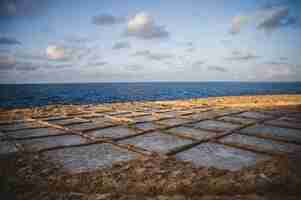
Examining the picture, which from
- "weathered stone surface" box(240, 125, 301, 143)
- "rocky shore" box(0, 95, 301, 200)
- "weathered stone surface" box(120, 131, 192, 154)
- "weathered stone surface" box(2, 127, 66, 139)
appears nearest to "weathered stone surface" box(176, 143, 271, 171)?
"rocky shore" box(0, 95, 301, 200)

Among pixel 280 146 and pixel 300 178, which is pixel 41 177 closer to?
pixel 300 178

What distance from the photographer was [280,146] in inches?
181

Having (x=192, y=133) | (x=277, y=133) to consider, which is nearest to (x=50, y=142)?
(x=192, y=133)

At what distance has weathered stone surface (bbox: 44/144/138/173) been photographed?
340cm

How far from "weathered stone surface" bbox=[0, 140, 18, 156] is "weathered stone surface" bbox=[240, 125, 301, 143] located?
588cm

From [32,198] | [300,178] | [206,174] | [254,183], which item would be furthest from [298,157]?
[32,198]

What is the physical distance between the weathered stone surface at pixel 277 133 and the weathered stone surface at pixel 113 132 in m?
3.43

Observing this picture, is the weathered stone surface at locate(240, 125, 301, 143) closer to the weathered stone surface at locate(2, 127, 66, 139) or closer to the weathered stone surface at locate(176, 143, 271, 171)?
the weathered stone surface at locate(176, 143, 271, 171)

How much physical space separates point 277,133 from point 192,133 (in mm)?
2532

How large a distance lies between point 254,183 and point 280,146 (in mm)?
2424

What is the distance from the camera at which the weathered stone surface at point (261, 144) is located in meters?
4.36

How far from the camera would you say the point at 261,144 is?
4754mm

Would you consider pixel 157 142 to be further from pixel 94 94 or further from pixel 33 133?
pixel 94 94

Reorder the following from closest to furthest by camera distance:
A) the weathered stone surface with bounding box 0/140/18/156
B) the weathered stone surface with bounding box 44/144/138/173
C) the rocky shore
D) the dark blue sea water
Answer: the rocky shore → the weathered stone surface with bounding box 44/144/138/173 → the weathered stone surface with bounding box 0/140/18/156 → the dark blue sea water
